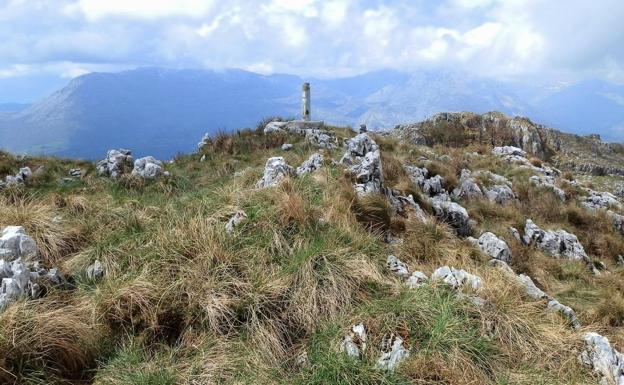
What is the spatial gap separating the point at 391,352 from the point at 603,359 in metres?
2.63

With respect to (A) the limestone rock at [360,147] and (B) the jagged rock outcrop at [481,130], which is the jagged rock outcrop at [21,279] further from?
(B) the jagged rock outcrop at [481,130]

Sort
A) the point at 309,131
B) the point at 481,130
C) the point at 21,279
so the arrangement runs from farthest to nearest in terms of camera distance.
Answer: the point at 481,130
the point at 309,131
the point at 21,279

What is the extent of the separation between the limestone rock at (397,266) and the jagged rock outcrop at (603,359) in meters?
2.49

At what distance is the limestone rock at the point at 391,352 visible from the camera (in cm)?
460

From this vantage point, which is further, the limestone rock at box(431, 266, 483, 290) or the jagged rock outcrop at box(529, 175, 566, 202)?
the jagged rock outcrop at box(529, 175, 566, 202)

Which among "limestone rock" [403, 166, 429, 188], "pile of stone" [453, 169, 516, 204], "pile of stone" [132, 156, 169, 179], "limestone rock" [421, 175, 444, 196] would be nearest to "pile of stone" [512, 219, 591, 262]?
"pile of stone" [453, 169, 516, 204]

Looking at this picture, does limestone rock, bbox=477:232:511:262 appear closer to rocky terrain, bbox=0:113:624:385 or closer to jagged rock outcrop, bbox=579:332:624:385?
rocky terrain, bbox=0:113:624:385

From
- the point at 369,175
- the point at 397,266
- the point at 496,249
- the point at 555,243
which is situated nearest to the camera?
the point at 397,266

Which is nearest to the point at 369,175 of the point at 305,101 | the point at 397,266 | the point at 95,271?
the point at 397,266

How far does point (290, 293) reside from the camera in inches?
227

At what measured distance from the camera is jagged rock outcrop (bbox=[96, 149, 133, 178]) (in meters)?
13.2

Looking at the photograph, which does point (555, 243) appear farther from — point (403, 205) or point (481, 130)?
point (481, 130)

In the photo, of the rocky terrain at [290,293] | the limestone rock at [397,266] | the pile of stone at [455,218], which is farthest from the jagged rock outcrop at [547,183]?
the limestone rock at [397,266]

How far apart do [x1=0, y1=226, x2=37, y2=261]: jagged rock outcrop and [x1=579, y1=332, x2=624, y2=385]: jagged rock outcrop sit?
25.8 feet
